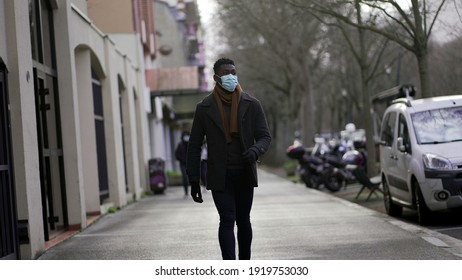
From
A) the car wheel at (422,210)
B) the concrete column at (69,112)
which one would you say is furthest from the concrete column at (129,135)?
the car wheel at (422,210)

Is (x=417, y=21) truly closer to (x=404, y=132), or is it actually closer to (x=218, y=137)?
(x=404, y=132)

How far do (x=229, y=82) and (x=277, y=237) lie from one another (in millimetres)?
4167

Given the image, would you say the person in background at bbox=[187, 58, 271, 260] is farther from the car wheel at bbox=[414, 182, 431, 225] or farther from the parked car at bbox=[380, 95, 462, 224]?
the car wheel at bbox=[414, 182, 431, 225]

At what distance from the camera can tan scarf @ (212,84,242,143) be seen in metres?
7.05

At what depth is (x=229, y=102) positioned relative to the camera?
7.11 metres

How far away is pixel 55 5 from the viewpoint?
512 inches

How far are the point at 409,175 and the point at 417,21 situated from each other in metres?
3.31

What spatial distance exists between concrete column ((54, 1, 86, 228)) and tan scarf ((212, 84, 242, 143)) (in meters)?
6.41

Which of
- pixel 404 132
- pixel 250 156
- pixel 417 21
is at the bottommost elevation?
pixel 250 156

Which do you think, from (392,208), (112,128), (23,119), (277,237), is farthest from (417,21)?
(23,119)

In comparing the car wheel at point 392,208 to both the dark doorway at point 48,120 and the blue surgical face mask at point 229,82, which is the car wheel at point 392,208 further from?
the blue surgical face mask at point 229,82

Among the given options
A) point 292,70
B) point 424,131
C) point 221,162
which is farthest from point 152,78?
point 221,162

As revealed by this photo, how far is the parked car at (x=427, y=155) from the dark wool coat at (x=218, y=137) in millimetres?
4479

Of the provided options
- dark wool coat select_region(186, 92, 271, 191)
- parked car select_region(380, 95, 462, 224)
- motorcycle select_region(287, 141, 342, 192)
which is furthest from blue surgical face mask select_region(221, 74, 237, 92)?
motorcycle select_region(287, 141, 342, 192)
